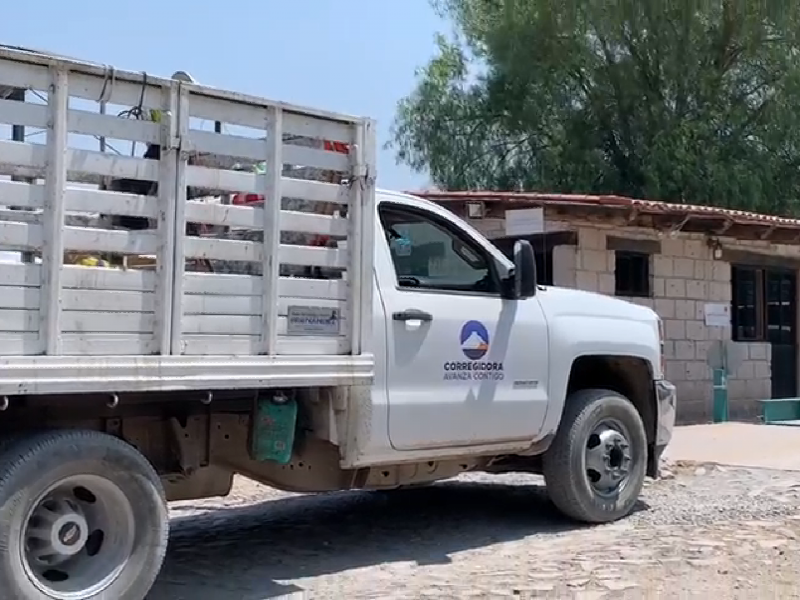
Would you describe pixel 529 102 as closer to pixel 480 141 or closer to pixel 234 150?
pixel 480 141

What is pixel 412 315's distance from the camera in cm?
636

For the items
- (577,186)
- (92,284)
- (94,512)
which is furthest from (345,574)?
(577,186)

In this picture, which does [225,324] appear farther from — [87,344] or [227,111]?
[227,111]

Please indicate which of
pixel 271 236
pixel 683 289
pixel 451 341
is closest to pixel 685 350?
pixel 683 289

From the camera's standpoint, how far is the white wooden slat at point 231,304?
17.3ft

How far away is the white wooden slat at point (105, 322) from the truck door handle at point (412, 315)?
1641mm

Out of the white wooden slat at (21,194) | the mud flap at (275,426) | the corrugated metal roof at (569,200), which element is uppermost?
the corrugated metal roof at (569,200)

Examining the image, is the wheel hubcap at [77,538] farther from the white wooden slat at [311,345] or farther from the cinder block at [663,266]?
the cinder block at [663,266]

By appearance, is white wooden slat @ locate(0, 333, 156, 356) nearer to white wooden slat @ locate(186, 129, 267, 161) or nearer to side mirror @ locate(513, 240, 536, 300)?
white wooden slat @ locate(186, 129, 267, 161)

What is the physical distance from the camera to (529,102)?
2191 centimetres

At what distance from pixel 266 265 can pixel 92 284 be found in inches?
38.3

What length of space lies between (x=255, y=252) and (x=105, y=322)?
912 mm

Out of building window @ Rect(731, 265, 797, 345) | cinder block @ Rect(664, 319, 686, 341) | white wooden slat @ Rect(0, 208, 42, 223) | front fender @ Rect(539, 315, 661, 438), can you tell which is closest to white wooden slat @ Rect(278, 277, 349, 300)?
white wooden slat @ Rect(0, 208, 42, 223)

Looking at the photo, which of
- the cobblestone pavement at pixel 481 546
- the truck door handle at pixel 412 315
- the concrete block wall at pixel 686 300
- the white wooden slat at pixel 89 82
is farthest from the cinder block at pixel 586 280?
the white wooden slat at pixel 89 82
